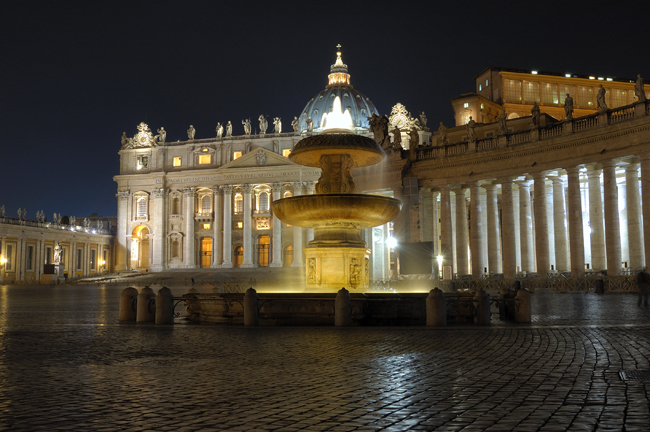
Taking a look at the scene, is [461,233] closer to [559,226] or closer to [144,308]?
[559,226]

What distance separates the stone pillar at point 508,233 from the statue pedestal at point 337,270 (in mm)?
19632

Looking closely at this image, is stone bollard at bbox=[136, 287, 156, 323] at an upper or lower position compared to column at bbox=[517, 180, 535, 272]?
lower

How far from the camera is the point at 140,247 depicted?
96125 millimetres

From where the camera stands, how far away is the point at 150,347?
35.8ft

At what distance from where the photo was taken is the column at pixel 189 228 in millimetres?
91938

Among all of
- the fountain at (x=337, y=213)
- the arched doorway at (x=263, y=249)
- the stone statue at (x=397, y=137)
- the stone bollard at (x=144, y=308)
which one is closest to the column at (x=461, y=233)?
the stone statue at (x=397, y=137)

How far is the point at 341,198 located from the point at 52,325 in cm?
817

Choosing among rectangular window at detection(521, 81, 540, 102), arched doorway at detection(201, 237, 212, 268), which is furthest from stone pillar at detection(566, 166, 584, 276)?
arched doorway at detection(201, 237, 212, 268)

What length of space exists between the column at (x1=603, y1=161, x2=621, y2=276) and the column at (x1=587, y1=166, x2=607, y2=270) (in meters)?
2.02

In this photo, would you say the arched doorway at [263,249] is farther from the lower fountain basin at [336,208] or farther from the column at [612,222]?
the lower fountain basin at [336,208]

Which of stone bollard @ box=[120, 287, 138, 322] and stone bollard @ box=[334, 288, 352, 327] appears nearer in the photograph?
stone bollard @ box=[334, 288, 352, 327]

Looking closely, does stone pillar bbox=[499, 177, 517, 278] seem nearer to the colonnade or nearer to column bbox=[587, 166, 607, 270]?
the colonnade

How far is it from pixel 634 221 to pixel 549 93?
44.7 metres

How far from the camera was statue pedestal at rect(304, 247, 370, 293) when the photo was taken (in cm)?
1781
